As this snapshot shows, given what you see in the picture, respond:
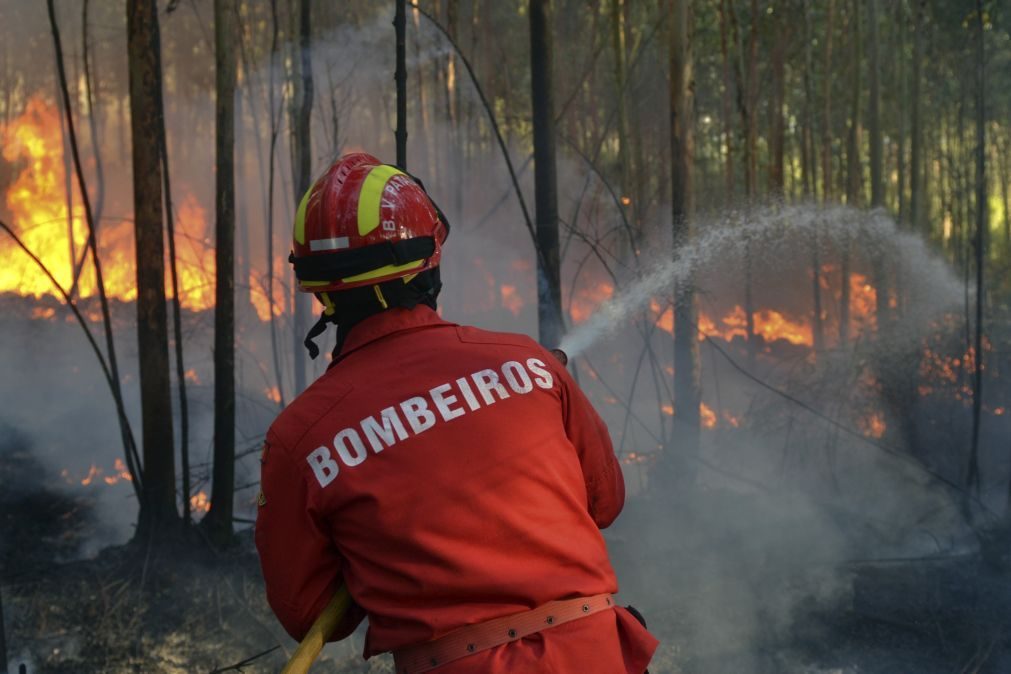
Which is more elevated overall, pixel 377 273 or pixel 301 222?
pixel 301 222

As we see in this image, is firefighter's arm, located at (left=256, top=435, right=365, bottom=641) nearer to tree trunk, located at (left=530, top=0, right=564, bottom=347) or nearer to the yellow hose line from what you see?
the yellow hose line

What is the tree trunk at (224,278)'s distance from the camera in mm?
5855

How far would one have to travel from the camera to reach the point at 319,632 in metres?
1.86

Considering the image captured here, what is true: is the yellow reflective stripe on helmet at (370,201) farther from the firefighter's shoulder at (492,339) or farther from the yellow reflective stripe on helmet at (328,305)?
the firefighter's shoulder at (492,339)

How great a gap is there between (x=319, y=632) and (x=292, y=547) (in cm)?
19

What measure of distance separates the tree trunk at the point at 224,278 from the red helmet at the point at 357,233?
13.2 feet

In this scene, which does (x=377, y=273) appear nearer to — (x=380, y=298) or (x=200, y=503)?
(x=380, y=298)

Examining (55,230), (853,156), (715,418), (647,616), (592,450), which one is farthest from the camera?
(55,230)

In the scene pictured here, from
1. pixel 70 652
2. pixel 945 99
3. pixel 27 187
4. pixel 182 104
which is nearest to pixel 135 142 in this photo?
pixel 70 652

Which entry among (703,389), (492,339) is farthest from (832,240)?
(492,339)

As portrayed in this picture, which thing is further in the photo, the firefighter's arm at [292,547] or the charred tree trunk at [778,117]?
the charred tree trunk at [778,117]

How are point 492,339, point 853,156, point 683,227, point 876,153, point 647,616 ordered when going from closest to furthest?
point 492,339, point 647,616, point 683,227, point 876,153, point 853,156

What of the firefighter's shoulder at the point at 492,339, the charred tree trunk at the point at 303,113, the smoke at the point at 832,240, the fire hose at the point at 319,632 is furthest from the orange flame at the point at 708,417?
the fire hose at the point at 319,632

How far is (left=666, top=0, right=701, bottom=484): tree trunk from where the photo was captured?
7605 mm
